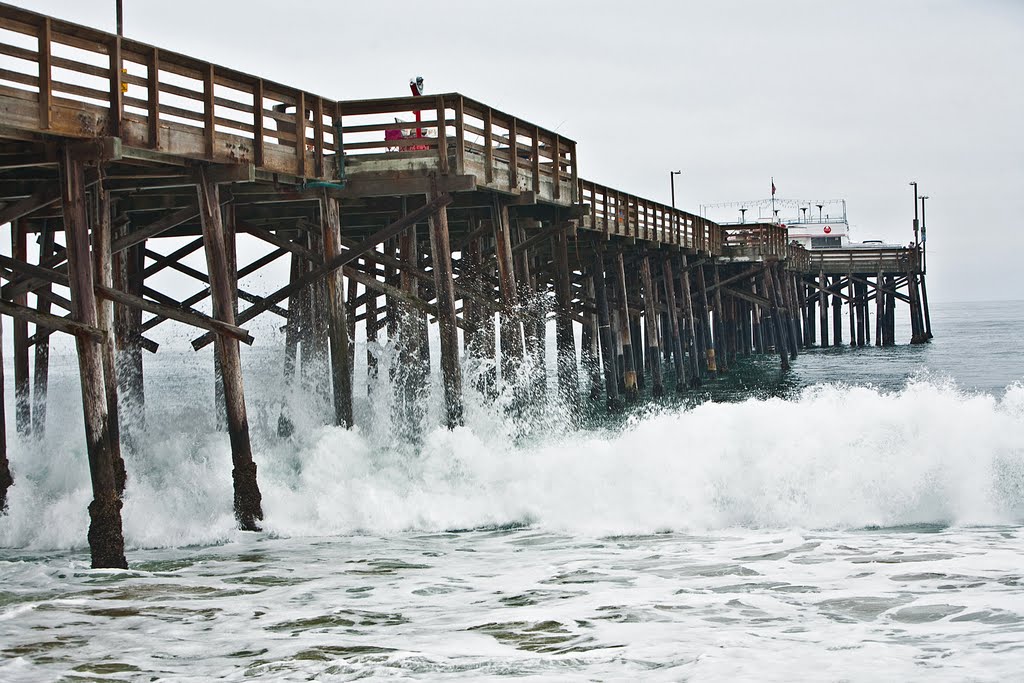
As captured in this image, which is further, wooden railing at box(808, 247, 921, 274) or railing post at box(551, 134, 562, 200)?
wooden railing at box(808, 247, 921, 274)

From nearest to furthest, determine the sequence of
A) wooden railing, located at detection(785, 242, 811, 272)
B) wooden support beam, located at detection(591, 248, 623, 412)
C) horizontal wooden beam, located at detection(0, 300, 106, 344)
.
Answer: horizontal wooden beam, located at detection(0, 300, 106, 344) < wooden support beam, located at detection(591, 248, 623, 412) < wooden railing, located at detection(785, 242, 811, 272)

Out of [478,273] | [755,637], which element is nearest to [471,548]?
[755,637]

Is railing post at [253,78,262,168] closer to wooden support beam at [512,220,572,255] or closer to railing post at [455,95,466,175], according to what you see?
railing post at [455,95,466,175]

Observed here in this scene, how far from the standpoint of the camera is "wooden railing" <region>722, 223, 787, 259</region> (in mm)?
39219

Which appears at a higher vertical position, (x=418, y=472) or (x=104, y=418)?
(x=104, y=418)

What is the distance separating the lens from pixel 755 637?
8.17 m

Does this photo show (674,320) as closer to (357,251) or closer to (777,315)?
(777,315)

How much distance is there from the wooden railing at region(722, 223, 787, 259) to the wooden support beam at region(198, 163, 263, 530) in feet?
92.3

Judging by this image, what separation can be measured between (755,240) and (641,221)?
12067 mm

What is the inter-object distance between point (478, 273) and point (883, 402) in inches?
281

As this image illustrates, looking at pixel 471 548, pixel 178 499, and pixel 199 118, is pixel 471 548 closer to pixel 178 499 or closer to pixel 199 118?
pixel 178 499

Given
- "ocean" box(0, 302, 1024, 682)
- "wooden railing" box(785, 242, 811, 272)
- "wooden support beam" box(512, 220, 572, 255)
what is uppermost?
"wooden railing" box(785, 242, 811, 272)

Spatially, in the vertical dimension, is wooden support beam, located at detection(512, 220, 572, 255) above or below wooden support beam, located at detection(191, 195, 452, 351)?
above

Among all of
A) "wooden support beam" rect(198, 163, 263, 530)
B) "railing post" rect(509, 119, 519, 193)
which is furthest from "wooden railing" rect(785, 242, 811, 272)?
"wooden support beam" rect(198, 163, 263, 530)
